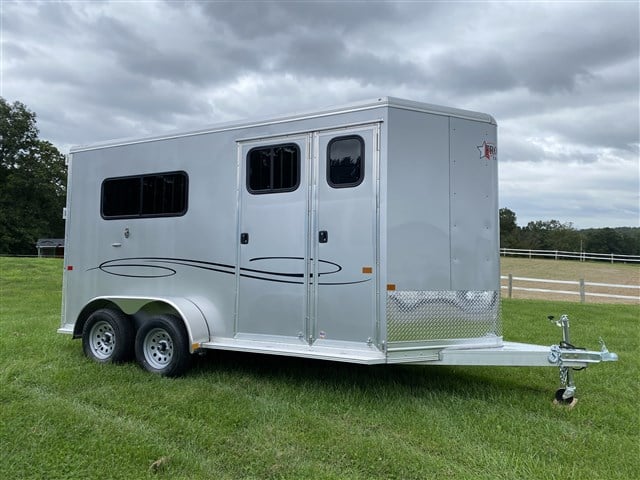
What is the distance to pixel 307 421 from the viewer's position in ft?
15.1

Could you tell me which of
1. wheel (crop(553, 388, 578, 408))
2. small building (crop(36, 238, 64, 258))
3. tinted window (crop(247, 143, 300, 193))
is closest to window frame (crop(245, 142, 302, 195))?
tinted window (crop(247, 143, 300, 193))

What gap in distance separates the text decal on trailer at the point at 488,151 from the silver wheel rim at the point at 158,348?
4.05 metres

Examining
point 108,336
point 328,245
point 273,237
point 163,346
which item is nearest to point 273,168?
point 273,237

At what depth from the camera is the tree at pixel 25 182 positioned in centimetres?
4694

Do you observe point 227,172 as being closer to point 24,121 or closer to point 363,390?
point 363,390

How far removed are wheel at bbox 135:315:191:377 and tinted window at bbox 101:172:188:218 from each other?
1.36m

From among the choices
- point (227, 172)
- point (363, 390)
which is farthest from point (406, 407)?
point (227, 172)

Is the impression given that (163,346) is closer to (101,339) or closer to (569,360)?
(101,339)

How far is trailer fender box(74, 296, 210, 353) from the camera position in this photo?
5828mm

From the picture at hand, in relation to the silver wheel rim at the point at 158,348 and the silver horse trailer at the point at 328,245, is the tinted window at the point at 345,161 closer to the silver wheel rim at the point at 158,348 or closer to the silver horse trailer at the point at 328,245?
the silver horse trailer at the point at 328,245

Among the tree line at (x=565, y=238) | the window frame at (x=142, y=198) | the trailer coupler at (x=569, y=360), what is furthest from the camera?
the tree line at (x=565, y=238)

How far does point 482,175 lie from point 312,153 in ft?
5.92

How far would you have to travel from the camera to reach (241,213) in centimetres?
589

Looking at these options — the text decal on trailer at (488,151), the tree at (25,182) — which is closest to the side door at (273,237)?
the text decal on trailer at (488,151)
